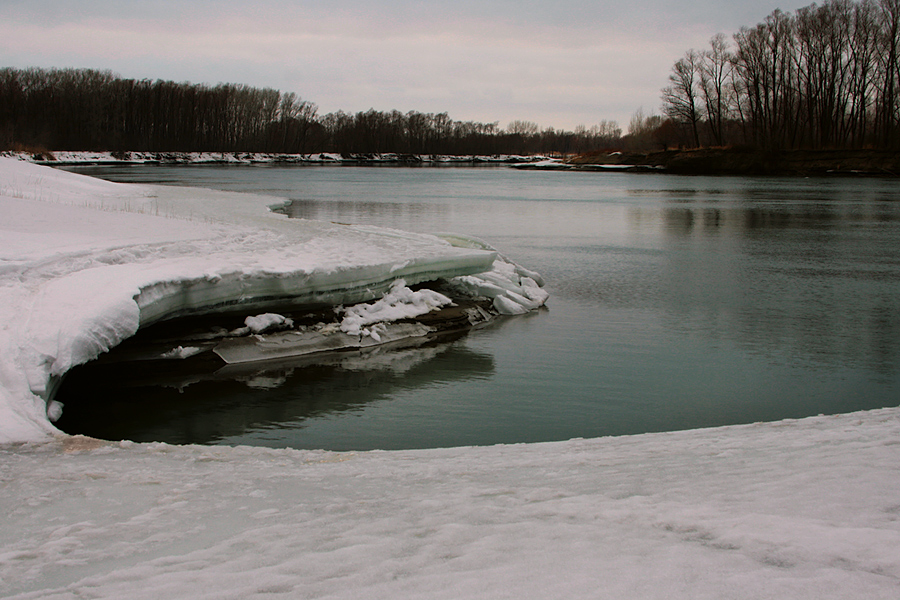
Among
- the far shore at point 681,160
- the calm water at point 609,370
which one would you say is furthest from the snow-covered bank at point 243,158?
the calm water at point 609,370

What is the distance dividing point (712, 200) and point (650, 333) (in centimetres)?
2352

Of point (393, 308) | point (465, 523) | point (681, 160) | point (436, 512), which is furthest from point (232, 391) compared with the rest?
point (681, 160)

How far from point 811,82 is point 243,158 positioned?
209 feet

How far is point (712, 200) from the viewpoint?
2992 cm

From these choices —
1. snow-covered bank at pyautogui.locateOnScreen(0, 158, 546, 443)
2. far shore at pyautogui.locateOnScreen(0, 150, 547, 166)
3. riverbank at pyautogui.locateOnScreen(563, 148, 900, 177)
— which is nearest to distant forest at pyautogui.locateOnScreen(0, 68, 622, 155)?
far shore at pyautogui.locateOnScreen(0, 150, 547, 166)

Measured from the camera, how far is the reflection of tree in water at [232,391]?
5.66 metres

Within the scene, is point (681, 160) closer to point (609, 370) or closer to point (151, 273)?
point (609, 370)

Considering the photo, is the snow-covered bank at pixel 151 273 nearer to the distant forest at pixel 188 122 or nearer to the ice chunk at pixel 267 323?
the ice chunk at pixel 267 323

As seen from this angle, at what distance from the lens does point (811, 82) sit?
5850 cm

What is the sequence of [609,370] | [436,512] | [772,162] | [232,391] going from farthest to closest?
[772,162]
[609,370]
[232,391]
[436,512]

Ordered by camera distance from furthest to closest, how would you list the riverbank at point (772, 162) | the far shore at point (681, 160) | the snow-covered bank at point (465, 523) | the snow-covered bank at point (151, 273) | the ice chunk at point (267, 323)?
the far shore at point (681, 160), the riverbank at point (772, 162), the ice chunk at point (267, 323), the snow-covered bank at point (151, 273), the snow-covered bank at point (465, 523)

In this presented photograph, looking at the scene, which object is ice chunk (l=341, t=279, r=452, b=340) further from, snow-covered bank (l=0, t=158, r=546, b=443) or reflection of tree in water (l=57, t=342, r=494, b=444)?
reflection of tree in water (l=57, t=342, r=494, b=444)

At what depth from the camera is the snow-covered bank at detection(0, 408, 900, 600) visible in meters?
2.20

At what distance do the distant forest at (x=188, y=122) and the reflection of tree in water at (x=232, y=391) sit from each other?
3027 inches
